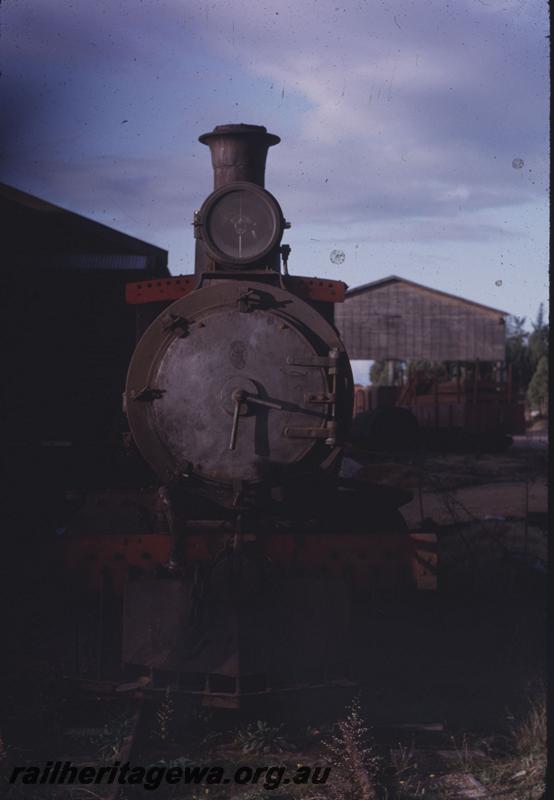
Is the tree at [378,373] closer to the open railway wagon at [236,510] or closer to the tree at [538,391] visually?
the tree at [538,391]

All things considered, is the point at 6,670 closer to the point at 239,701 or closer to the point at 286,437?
the point at 239,701

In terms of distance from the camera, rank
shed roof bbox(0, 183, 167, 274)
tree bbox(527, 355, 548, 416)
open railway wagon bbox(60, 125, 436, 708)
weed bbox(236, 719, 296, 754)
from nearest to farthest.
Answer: weed bbox(236, 719, 296, 754)
open railway wagon bbox(60, 125, 436, 708)
shed roof bbox(0, 183, 167, 274)
tree bbox(527, 355, 548, 416)

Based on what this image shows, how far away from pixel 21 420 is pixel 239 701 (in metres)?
3.95

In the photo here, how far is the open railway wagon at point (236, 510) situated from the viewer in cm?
509

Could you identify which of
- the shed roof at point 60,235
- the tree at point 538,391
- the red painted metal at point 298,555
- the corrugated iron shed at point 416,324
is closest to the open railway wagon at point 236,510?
the red painted metal at point 298,555

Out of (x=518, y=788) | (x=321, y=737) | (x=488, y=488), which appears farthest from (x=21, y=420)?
(x=488, y=488)

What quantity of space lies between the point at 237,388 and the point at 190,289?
0.81 meters

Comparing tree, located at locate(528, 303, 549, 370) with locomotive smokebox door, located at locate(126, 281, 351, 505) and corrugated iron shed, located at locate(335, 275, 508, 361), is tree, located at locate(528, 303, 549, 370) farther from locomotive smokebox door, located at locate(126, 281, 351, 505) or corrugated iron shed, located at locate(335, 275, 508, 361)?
locomotive smokebox door, located at locate(126, 281, 351, 505)

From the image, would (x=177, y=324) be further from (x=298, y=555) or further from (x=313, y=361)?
(x=298, y=555)

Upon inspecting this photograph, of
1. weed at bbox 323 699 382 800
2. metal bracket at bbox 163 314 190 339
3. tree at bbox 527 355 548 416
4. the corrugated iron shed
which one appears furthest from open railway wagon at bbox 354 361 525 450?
weed at bbox 323 699 382 800

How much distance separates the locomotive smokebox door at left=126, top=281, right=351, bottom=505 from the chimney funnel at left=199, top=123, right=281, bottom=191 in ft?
3.17

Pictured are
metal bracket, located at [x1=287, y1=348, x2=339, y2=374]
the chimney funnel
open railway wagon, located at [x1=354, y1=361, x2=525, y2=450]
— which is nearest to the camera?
metal bracket, located at [x1=287, y1=348, x2=339, y2=374]

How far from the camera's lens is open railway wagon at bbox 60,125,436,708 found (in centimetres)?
509

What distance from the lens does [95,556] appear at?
17.4 ft
